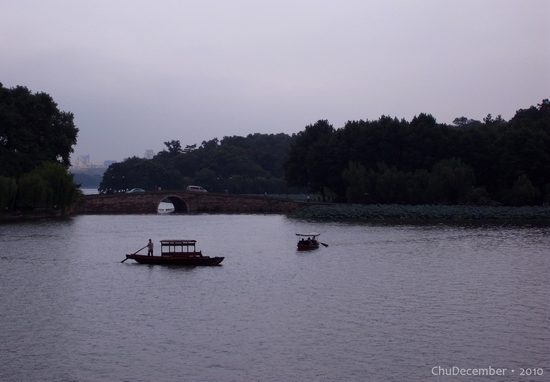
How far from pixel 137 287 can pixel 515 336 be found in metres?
16.2

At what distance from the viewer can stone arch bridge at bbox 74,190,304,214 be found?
8350 centimetres

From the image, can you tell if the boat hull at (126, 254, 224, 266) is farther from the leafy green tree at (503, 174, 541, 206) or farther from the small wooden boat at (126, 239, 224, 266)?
the leafy green tree at (503, 174, 541, 206)

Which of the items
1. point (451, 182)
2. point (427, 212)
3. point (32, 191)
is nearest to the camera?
point (32, 191)

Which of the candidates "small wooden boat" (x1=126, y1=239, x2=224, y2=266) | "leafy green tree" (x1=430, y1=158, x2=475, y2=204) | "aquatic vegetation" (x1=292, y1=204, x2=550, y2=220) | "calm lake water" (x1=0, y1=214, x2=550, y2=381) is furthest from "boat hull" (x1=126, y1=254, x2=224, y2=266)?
"leafy green tree" (x1=430, y1=158, x2=475, y2=204)

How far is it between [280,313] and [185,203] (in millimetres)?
66125

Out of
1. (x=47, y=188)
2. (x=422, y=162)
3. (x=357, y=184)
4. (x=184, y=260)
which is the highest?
(x=422, y=162)

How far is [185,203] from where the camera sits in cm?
9025

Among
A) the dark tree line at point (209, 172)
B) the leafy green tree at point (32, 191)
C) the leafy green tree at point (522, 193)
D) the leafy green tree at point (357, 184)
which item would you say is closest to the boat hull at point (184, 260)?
the leafy green tree at point (32, 191)

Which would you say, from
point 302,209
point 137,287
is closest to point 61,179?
point 302,209

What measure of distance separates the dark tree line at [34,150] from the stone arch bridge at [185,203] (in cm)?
635

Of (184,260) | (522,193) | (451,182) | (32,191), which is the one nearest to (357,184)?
(451,182)

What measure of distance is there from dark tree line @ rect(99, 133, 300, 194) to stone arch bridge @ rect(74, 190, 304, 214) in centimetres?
3330

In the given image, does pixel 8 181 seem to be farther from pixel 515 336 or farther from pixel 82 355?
pixel 515 336

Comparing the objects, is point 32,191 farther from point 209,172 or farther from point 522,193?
point 209,172
